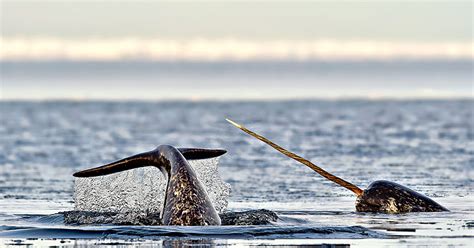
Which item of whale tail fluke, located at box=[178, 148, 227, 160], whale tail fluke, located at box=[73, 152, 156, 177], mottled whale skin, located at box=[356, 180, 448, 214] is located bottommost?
mottled whale skin, located at box=[356, 180, 448, 214]

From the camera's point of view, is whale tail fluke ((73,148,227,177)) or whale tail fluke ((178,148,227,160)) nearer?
whale tail fluke ((73,148,227,177))

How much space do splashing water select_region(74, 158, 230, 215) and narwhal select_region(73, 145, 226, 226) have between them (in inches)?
60.3

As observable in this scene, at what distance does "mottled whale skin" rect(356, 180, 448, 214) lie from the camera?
25.0m

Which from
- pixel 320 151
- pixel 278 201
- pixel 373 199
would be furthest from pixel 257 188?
pixel 320 151

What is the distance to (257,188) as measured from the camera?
30.8 m

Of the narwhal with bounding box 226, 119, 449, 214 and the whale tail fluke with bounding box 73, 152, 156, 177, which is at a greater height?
the whale tail fluke with bounding box 73, 152, 156, 177

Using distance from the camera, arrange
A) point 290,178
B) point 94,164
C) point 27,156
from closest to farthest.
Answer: point 290,178 < point 94,164 < point 27,156

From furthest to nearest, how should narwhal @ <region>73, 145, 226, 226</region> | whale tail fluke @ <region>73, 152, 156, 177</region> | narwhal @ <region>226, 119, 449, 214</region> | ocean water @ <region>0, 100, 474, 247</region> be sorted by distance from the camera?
narwhal @ <region>226, 119, 449, 214</region>
whale tail fluke @ <region>73, 152, 156, 177</region>
narwhal @ <region>73, 145, 226, 226</region>
ocean water @ <region>0, 100, 474, 247</region>

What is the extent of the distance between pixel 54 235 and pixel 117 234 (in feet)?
3.83

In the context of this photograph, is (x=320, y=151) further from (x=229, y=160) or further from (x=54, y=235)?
(x=54, y=235)

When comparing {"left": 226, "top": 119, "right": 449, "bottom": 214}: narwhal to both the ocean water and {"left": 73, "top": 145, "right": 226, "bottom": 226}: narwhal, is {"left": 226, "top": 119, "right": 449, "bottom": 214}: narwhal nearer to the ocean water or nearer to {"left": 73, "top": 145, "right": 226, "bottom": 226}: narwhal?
the ocean water

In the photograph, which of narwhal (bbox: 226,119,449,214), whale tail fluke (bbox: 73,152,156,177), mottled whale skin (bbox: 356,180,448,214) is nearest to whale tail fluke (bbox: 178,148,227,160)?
whale tail fluke (bbox: 73,152,156,177)

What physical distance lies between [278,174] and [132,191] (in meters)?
11.1

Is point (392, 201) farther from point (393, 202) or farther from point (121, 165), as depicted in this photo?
point (121, 165)
